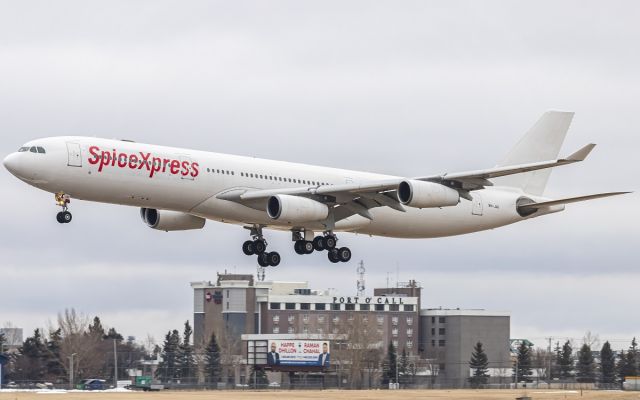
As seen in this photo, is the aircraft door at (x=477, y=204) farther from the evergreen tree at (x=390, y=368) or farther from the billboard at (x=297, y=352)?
the evergreen tree at (x=390, y=368)

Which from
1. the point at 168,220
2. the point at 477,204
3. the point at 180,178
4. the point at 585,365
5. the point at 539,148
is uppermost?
the point at 539,148

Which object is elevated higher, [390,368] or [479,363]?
[479,363]

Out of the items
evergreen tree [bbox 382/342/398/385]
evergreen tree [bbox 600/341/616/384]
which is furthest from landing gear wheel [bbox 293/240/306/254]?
evergreen tree [bbox 382/342/398/385]

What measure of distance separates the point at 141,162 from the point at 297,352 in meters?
95.6

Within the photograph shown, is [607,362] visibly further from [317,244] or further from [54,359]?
[317,244]

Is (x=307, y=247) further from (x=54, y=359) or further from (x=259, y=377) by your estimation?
(x=54, y=359)

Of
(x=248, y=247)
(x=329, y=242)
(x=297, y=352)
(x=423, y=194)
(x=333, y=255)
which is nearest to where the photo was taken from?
(x=423, y=194)

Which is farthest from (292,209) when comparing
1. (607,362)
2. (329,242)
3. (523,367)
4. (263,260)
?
(523,367)

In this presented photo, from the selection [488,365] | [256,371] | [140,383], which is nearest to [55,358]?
[256,371]

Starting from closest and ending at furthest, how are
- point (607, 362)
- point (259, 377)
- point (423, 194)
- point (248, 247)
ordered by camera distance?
point (423, 194), point (248, 247), point (607, 362), point (259, 377)

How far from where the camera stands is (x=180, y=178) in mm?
74062

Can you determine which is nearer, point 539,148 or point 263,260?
point 263,260

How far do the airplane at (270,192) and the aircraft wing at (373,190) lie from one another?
0.19 feet

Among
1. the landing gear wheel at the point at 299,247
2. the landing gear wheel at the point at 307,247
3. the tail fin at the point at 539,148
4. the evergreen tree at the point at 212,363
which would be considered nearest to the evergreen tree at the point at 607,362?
the evergreen tree at the point at 212,363
